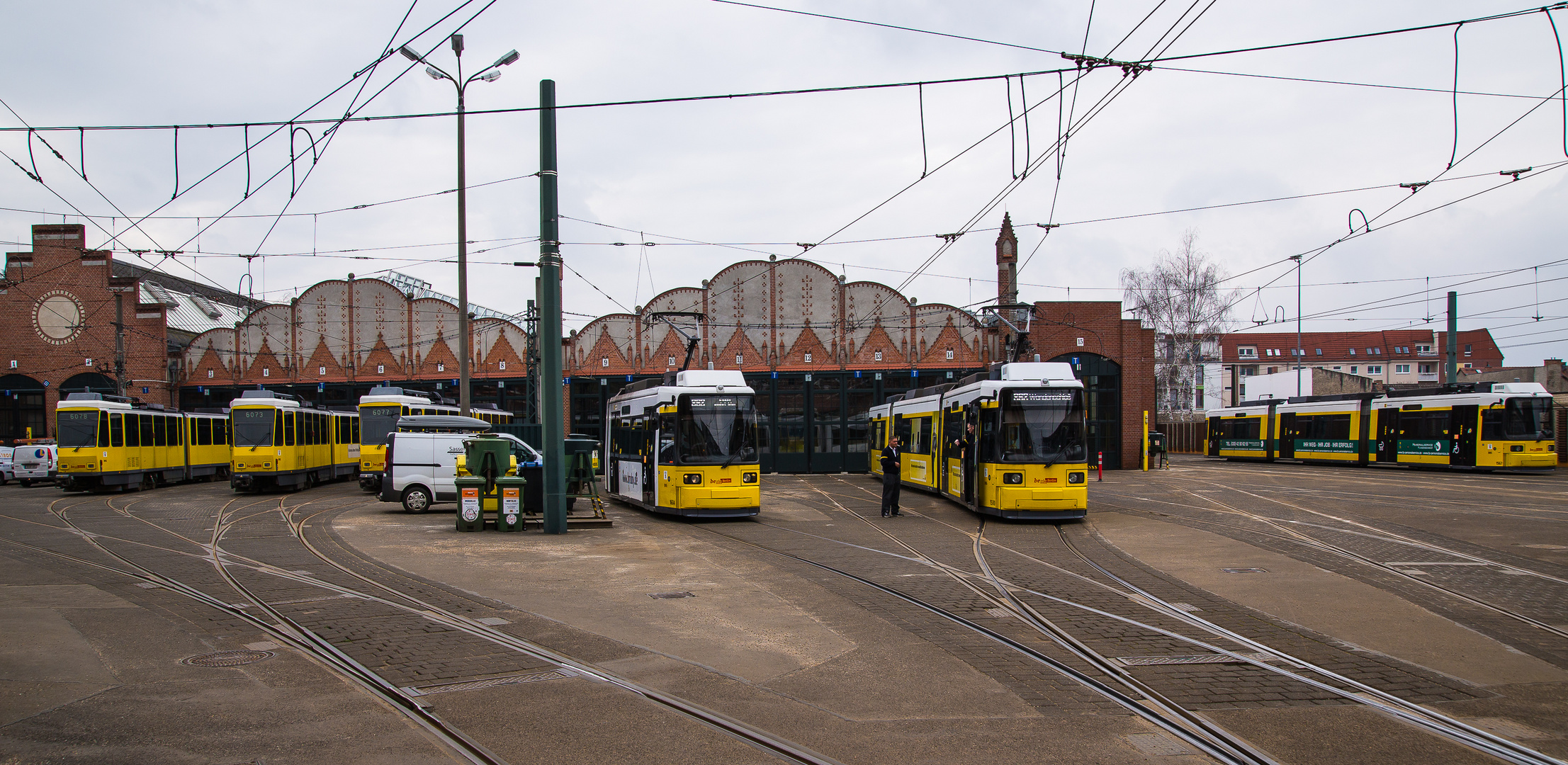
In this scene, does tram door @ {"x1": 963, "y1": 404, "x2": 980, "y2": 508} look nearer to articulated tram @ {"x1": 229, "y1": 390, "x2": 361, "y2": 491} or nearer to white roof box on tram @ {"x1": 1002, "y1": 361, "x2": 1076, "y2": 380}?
white roof box on tram @ {"x1": 1002, "y1": 361, "x2": 1076, "y2": 380}

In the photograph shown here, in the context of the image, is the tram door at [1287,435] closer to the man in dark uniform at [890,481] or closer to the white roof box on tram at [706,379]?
the man in dark uniform at [890,481]

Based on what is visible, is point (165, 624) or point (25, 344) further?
point (25, 344)

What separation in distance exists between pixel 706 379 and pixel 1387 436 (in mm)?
28527

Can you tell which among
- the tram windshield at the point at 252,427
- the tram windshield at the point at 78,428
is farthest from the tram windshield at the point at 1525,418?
the tram windshield at the point at 78,428

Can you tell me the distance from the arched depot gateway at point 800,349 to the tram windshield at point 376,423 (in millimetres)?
12352

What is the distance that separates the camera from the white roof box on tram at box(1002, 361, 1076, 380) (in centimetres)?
1847

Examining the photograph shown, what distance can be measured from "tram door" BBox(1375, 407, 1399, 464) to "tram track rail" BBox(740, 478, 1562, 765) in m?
27.9

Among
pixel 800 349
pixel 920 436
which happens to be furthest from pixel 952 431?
pixel 800 349

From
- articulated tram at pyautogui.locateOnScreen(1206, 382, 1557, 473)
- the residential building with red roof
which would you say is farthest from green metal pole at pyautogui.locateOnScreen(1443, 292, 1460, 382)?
the residential building with red roof

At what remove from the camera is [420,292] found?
57.0 meters

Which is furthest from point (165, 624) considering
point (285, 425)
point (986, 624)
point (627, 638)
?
point (285, 425)

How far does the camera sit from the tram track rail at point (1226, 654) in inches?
214

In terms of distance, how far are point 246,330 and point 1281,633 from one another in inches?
1904

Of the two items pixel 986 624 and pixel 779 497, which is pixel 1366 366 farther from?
pixel 986 624
